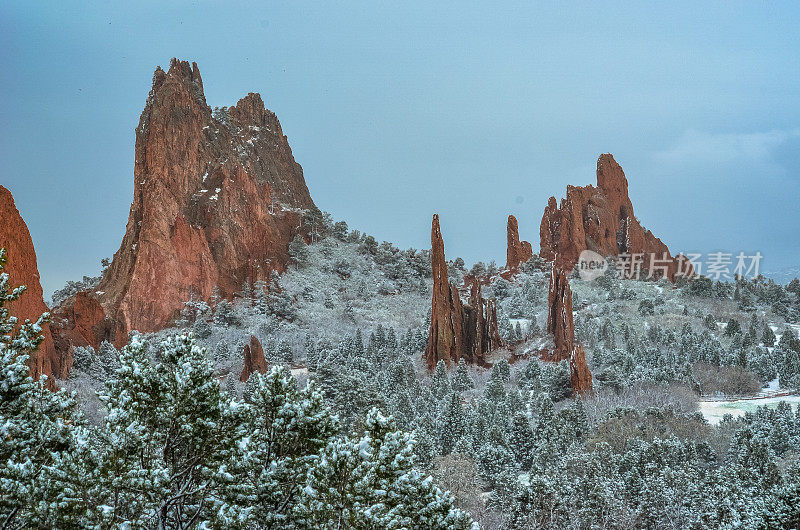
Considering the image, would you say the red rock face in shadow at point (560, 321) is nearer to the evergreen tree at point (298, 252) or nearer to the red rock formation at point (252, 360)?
the red rock formation at point (252, 360)

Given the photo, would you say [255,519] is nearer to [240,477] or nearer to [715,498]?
[240,477]

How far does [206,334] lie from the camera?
282 feet

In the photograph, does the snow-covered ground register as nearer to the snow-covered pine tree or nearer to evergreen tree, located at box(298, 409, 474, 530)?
evergreen tree, located at box(298, 409, 474, 530)

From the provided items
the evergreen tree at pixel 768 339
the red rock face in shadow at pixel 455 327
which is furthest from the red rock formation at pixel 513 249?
the evergreen tree at pixel 768 339

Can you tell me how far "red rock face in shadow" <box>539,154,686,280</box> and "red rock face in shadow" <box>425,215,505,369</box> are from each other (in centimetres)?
4618

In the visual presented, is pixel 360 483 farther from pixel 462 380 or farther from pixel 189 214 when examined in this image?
pixel 189 214

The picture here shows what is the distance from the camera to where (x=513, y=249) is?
130 metres

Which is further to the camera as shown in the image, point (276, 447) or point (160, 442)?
point (276, 447)

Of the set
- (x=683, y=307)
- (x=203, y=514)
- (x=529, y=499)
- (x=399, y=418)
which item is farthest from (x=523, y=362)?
(x=203, y=514)

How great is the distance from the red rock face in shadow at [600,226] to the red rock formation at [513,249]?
4.32 metres

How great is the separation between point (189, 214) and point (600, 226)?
76.9 metres

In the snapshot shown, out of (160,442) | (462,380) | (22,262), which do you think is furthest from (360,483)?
(462,380)

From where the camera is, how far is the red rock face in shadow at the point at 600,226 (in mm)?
126500

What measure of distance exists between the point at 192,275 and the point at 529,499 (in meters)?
76.9
